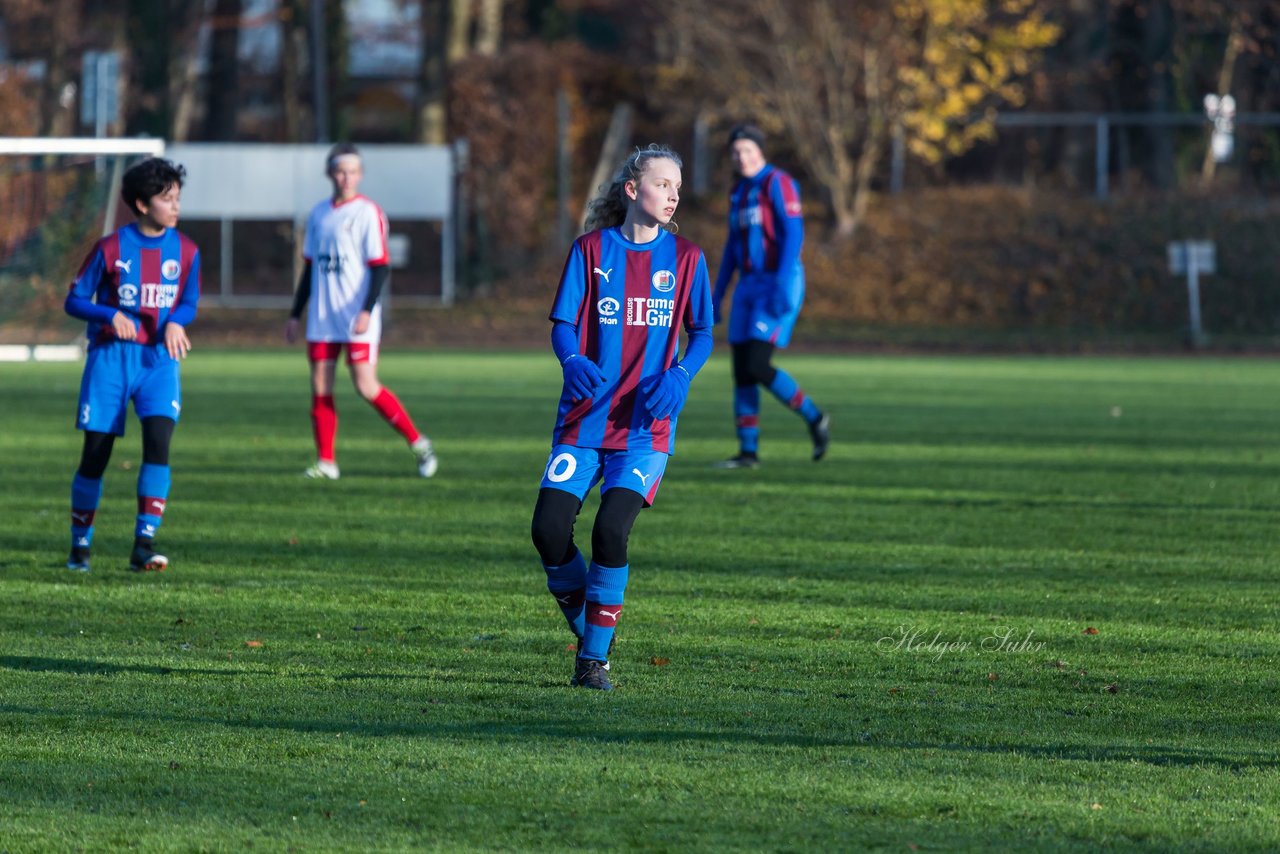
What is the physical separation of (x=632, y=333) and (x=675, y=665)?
1176mm

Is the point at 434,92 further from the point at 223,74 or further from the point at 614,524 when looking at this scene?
the point at 614,524

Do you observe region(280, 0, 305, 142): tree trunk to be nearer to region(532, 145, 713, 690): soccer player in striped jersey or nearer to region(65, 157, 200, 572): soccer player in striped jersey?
region(65, 157, 200, 572): soccer player in striped jersey

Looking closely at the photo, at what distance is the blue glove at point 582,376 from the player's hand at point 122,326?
3.14 metres

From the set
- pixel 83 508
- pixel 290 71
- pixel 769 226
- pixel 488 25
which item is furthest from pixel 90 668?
pixel 290 71

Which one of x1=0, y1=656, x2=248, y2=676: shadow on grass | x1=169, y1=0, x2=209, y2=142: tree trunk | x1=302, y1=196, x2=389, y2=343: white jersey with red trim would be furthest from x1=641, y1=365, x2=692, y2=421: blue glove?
x1=169, y1=0, x2=209, y2=142: tree trunk

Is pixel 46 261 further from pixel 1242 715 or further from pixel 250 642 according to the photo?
pixel 1242 715

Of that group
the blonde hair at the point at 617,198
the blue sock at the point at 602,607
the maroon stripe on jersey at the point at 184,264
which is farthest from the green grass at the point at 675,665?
the blonde hair at the point at 617,198

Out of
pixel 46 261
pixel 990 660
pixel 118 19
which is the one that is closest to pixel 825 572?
pixel 990 660

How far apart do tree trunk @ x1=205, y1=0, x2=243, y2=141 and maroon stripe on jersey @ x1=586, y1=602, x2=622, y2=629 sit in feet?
138

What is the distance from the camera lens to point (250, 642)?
7.06 metres

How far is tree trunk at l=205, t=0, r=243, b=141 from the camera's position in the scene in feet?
152

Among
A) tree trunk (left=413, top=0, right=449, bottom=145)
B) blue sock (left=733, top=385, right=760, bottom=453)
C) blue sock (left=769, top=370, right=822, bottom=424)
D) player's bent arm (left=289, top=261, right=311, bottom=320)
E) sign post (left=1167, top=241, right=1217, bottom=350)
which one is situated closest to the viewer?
player's bent arm (left=289, top=261, right=311, bottom=320)

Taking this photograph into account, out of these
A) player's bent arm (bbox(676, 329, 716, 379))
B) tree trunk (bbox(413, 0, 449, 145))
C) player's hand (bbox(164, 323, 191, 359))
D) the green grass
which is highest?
tree trunk (bbox(413, 0, 449, 145))

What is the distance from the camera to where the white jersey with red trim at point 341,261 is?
40.2ft
